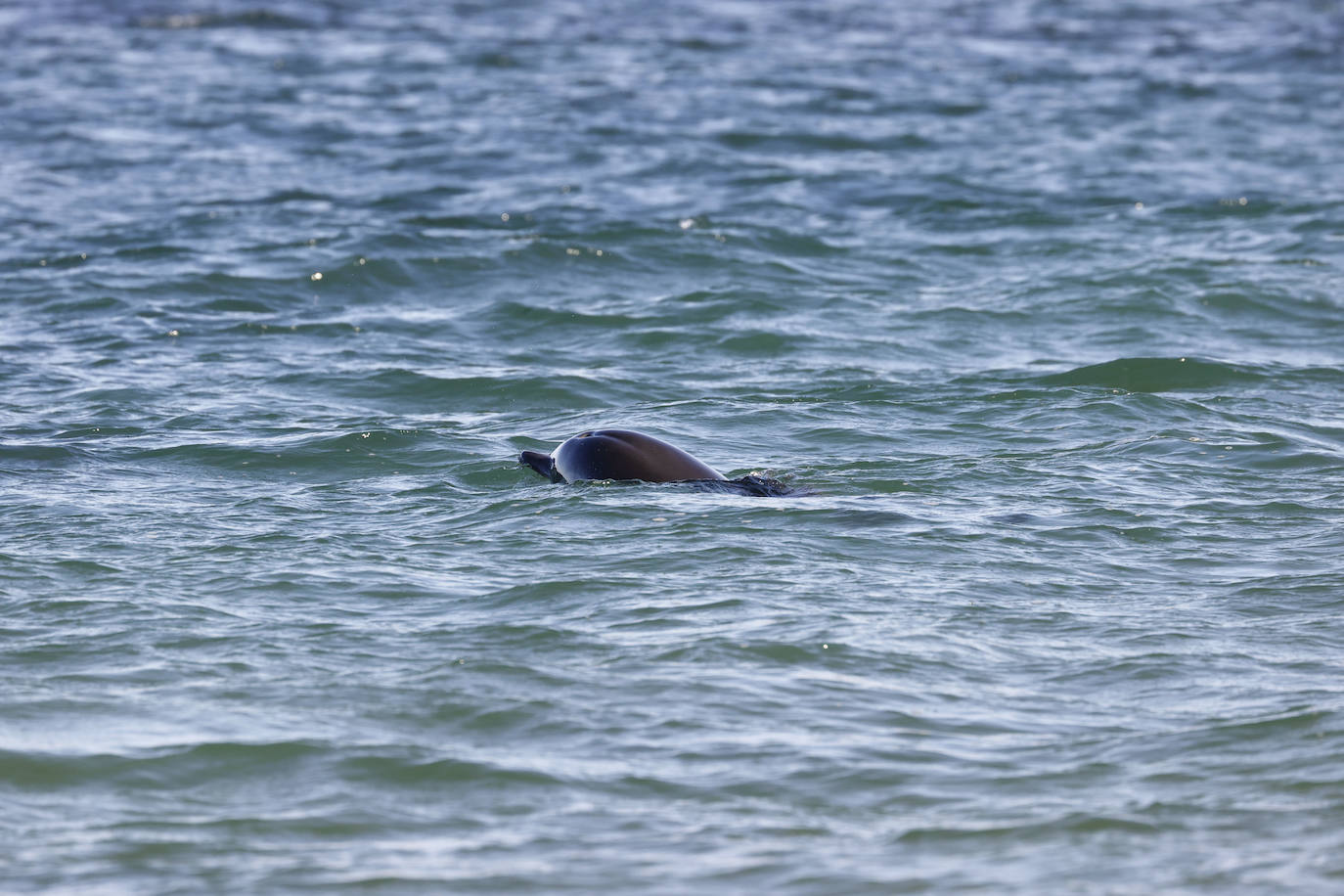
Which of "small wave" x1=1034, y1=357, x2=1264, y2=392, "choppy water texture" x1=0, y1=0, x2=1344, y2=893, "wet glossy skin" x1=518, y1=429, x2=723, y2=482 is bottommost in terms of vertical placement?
"small wave" x1=1034, y1=357, x2=1264, y2=392

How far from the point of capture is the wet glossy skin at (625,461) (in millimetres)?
8312

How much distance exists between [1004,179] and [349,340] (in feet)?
26.3

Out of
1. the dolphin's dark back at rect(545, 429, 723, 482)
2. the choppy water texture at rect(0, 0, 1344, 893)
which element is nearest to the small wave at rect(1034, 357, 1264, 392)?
the choppy water texture at rect(0, 0, 1344, 893)

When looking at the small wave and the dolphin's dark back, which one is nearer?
the dolphin's dark back

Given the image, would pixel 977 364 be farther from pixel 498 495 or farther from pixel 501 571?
pixel 501 571

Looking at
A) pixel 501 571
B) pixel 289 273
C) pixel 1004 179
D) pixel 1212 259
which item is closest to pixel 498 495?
pixel 501 571

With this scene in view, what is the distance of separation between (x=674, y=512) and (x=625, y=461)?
526 millimetres

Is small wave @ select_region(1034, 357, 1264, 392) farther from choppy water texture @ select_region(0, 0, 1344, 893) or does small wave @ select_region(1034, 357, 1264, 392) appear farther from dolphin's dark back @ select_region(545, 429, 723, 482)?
dolphin's dark back @ select_region(545, 429, 723, 482)

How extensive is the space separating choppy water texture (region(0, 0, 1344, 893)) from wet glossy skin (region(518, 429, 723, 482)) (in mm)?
262

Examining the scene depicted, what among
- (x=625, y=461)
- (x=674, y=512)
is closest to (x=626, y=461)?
(x=625, y=461)

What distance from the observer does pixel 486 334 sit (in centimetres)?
1219

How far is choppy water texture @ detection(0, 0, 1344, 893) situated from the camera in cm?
520

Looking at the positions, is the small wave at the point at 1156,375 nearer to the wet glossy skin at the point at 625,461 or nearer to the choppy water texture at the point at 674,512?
the choppy water texture at the point at 674,512

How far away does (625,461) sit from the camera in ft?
27.3
